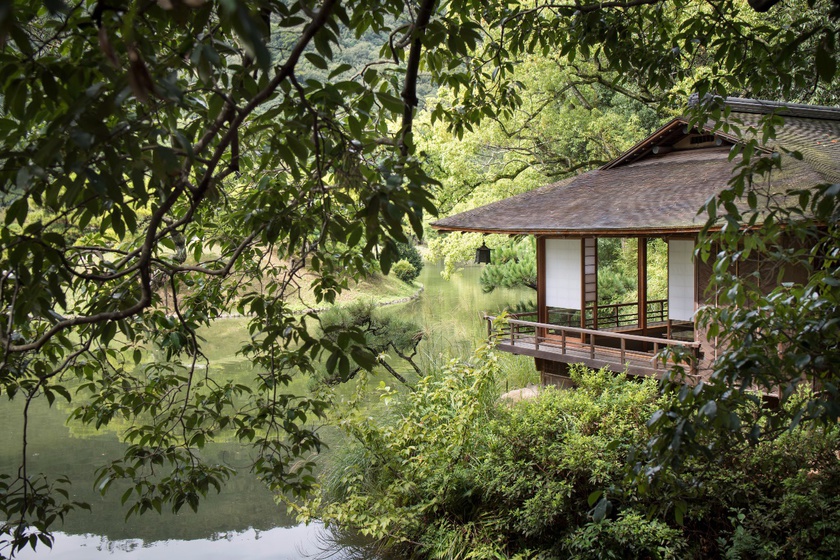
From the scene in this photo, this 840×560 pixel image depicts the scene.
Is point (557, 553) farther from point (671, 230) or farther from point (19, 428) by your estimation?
point (19, 428)

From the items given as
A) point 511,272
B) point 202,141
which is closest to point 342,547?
point 202,141

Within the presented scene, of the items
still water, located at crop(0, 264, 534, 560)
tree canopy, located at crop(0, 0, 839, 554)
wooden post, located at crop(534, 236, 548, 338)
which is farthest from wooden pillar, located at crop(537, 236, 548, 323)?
tree canopy, located at crop(0, 0, 839, 554)

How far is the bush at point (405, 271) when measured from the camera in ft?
64.8

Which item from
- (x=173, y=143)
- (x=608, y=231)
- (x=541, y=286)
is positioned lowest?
(x=541, y=286)

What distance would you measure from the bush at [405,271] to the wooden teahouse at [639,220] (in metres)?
10.9

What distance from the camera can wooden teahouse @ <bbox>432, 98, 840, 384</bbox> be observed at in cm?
666

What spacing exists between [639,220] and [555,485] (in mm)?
3101

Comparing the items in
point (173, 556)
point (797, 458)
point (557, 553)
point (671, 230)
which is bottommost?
point (173, 556)

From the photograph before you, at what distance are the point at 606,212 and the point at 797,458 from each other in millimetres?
3506

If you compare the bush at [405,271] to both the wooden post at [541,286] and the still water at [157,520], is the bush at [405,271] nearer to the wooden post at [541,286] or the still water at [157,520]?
the still water at [157,520]

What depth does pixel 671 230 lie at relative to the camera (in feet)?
21.0

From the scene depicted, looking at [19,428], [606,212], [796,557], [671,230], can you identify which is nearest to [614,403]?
[796,557]

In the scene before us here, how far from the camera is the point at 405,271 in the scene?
20531 millimetres

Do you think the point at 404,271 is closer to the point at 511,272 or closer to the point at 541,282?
the point at 511,272
